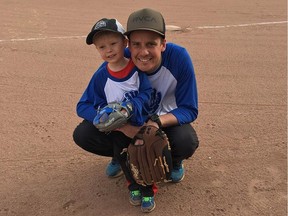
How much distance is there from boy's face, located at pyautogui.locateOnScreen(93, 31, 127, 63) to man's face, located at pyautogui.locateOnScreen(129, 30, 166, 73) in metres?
0.08

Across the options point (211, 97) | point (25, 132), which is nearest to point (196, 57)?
point (211, 97)

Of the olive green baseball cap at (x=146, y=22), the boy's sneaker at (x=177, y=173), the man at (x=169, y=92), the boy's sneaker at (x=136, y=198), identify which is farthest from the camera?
the boy's sneaker at (x=177, y=173)

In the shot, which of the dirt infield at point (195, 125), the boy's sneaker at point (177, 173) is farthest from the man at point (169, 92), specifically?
the dirt infield at point (195, 125)

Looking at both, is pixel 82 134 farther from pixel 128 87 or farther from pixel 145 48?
pixel 145 48

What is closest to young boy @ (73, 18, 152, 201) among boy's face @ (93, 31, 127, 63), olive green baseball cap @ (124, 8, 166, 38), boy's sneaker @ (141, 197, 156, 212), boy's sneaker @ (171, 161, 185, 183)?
boy's face @ (93, 31, 127, 63)

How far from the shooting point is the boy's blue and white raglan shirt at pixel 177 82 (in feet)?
9.01

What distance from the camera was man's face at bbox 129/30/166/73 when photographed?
2514mm

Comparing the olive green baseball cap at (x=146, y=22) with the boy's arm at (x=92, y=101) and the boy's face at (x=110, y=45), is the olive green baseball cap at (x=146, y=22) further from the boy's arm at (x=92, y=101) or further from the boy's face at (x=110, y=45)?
the boy's arm at (x=92, y=101)

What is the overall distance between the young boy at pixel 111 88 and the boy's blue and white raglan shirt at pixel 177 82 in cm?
17

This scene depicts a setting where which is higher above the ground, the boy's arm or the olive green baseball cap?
the olive green baseball cap

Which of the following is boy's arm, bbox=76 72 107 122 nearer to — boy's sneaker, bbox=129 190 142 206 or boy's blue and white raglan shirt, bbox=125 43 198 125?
boy's blue and white raglan shirt, bbox=125 43 198 125

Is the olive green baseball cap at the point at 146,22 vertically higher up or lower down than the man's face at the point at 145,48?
higher up

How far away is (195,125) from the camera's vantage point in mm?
3830

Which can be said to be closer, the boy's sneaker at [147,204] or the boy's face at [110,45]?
the boy's face at [110,45]
